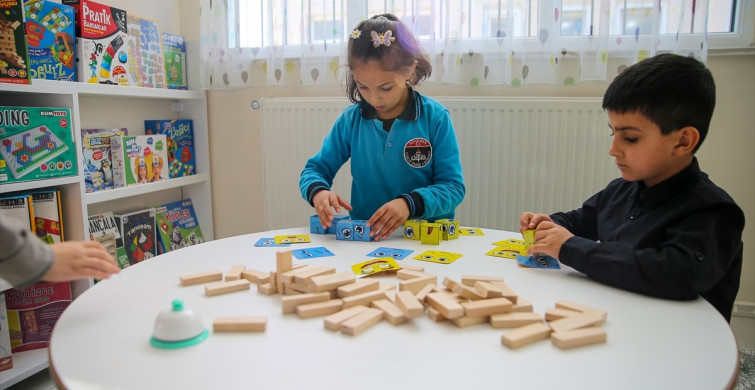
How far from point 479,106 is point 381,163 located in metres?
0.69

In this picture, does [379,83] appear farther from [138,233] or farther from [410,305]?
[138,233]

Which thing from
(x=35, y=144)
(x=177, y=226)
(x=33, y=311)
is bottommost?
(x=33, y=311)

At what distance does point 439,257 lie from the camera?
111 centimetres

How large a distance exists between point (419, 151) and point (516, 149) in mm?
722

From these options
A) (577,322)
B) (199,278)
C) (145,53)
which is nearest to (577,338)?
(577,322)

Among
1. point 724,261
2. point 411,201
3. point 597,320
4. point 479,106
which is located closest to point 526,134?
point 479,106

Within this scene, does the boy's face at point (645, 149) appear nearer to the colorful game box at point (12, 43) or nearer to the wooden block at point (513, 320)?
the wooden block at point (513, 320)

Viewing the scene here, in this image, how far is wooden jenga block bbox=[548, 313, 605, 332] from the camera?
732 millimetres

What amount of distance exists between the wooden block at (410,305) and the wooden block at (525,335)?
132mm

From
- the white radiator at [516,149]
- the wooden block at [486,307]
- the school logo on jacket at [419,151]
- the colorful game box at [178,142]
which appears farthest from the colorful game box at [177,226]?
the wooden block at [486,307]

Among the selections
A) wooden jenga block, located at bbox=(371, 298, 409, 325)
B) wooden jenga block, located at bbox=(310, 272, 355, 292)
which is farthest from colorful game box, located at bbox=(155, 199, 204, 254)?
wooden jenga block, located at bbox=(371, 298, 409, 325)

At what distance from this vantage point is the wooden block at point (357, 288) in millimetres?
847

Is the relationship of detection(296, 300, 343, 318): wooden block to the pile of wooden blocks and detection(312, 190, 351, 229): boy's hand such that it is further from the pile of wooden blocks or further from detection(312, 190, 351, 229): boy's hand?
detection(312, 190, 351, 229): boy's hand

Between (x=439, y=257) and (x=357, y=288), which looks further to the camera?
(x=439, y=257)
